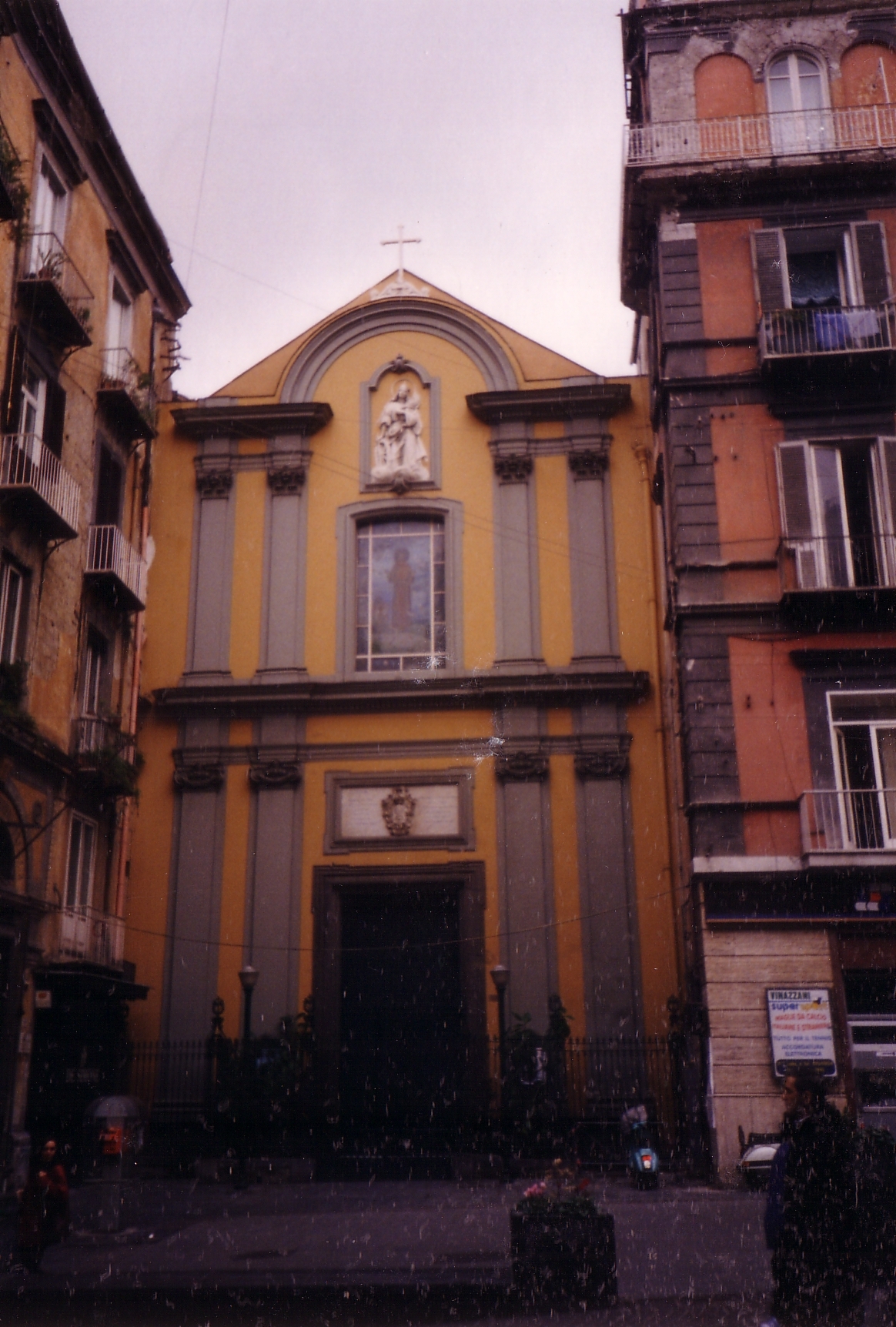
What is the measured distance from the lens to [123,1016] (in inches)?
787

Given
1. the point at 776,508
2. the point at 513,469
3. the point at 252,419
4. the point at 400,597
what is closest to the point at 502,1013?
the point at 400,597

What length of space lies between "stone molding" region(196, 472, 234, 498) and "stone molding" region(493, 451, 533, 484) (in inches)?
191

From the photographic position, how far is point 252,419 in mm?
23438

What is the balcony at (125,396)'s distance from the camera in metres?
20.2

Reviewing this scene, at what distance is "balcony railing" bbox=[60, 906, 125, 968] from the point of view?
17.8 metres

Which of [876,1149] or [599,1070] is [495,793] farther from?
[876,1149]

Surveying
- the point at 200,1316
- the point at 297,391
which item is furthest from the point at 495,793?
the point at 200,1316

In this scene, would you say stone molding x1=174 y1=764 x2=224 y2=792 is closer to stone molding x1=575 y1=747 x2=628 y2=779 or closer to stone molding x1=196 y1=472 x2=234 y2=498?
stone molding x1=196 y1=472 x2=234 y2=498

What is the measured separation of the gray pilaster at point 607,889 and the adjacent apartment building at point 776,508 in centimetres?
141

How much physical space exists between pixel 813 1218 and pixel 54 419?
1580cm

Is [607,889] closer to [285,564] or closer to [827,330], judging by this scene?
[285,564]

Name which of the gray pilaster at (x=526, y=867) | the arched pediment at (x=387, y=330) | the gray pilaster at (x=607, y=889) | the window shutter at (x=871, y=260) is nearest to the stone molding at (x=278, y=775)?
the gray pilaster at (x=526, y=867)

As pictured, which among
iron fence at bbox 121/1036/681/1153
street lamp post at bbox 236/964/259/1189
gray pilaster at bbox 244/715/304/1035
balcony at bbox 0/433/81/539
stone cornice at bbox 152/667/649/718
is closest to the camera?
balcony at bbox 0/433/81/539

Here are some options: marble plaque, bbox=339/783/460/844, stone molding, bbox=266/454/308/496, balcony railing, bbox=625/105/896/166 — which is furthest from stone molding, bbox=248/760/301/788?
balcony railing, bbox=625/105/896/166
